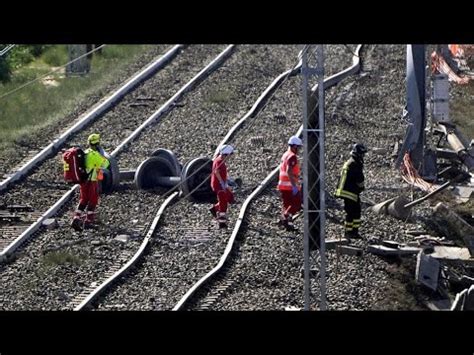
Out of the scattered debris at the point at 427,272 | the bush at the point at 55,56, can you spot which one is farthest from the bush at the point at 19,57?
the scattered debris at the point at 427,272

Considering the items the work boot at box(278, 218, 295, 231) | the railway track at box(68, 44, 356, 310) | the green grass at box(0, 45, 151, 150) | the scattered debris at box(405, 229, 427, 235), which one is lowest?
the railway track at box(68, 44, 356, 310)

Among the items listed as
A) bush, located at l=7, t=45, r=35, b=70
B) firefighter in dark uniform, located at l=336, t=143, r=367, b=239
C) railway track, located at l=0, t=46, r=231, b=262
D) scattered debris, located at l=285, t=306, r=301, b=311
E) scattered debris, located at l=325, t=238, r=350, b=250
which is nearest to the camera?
scattered debris, located at l=285, t=306, r=301, b=311

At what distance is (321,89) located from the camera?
1741cm

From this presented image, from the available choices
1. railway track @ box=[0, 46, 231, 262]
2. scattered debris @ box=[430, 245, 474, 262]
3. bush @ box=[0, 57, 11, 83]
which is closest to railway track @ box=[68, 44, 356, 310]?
railway track @ box=[0, 46, 231, 262]

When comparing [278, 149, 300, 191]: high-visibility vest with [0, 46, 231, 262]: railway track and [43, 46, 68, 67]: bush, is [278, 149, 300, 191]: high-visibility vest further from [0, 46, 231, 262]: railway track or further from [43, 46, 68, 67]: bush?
[43, 46, 68, 67]: bush

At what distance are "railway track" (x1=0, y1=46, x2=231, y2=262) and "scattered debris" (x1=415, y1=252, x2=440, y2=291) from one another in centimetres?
583

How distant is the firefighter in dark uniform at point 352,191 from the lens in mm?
20938

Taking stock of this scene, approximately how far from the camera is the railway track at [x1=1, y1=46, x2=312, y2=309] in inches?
783

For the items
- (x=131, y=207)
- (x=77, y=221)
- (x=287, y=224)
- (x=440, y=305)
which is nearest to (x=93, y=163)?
(x=77, y=221)

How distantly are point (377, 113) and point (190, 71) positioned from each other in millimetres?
4757

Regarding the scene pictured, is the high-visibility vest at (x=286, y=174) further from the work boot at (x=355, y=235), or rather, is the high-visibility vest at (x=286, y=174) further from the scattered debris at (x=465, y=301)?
the scattered debris at (x=465, y=301)

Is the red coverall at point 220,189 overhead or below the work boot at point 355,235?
overhead

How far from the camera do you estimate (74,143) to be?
26.6m

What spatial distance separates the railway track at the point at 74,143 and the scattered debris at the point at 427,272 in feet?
19.1
